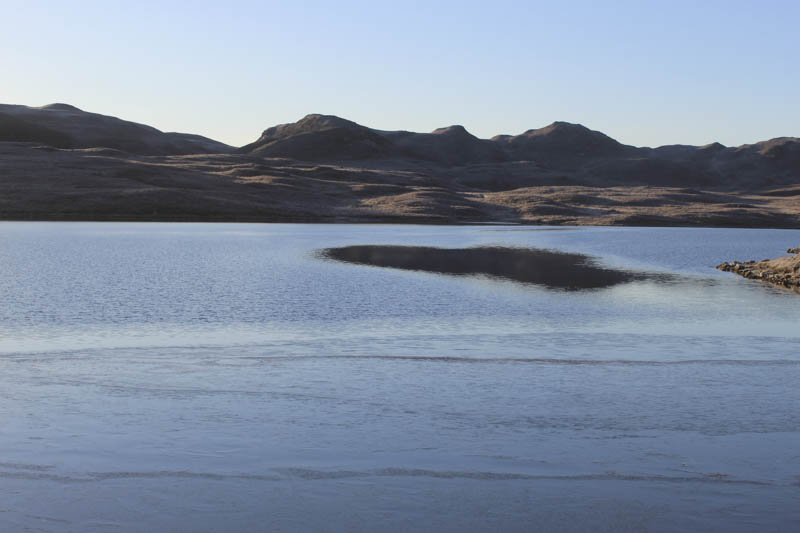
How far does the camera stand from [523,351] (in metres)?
24.6

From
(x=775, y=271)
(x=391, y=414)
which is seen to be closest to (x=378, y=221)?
(x=775, y=271)

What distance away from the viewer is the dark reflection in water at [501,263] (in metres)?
49.4

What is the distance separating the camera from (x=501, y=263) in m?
60.2

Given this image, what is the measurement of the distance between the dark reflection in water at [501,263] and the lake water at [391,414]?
12673 mm

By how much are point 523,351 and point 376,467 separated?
11592 millimetres

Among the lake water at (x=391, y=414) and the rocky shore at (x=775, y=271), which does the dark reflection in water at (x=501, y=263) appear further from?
the lake water at (x=391, y=414)

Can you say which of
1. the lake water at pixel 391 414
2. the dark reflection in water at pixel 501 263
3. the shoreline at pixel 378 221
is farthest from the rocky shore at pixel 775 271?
the shoreline at pixel 378 221

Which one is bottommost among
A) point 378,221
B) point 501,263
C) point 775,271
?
point 378,221

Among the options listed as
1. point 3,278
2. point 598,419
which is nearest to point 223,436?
point 598,419

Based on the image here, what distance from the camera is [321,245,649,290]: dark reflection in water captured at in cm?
4944

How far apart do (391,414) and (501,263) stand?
144ft

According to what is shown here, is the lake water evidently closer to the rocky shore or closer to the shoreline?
the rocky shore

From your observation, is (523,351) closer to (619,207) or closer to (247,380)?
(247,380)

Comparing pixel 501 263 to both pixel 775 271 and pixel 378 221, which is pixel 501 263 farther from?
pixel 378 221
